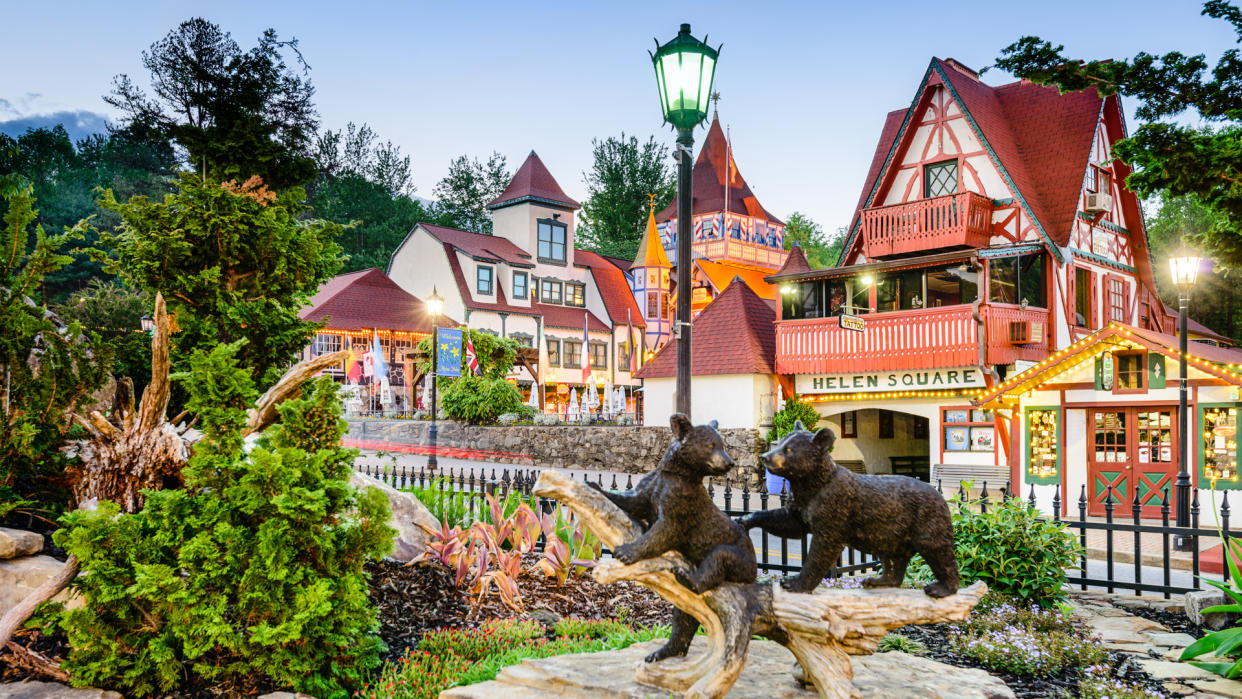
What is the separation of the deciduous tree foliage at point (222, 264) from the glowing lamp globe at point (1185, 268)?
12670mm

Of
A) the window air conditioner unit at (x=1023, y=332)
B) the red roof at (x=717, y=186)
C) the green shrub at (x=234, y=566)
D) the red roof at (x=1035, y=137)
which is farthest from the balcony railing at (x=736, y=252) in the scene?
the green shrub at (x=234, y=566)

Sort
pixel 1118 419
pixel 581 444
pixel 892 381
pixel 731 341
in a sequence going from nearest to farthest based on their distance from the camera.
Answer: pixel 1118 419 < pixel 892 381 < pixel 731 341 < pixel 581 444

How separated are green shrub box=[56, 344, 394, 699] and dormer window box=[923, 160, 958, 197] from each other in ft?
62.6

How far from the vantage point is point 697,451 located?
383 centimetres

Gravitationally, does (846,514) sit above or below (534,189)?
below

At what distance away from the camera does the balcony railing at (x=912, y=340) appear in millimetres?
18359

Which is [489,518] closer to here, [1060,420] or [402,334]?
[1060,420]

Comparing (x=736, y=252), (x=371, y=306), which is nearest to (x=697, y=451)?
(x=371, y=306)

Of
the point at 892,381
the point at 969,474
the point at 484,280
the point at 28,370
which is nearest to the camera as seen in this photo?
the point at 28,370

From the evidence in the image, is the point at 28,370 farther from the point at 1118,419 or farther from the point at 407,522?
the point at 1118,419

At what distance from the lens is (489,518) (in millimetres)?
8766

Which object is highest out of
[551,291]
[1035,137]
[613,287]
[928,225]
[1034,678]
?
[1035,137]

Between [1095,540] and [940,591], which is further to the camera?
[1095,540]

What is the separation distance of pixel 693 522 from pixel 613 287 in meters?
43.3
